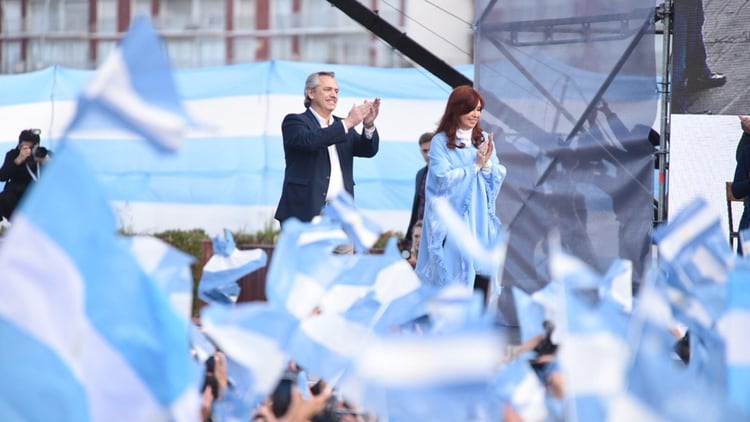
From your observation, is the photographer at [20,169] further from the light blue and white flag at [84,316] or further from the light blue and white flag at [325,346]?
the light blue and white flag at [84,316]

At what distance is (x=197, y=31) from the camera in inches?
2229

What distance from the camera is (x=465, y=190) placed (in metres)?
6.67

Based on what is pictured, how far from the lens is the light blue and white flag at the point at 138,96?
2.77m

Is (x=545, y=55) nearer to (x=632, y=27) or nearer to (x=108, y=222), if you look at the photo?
(x=632, y=27)

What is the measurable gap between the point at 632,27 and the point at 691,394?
5132 millimetres

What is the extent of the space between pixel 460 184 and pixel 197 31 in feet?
168

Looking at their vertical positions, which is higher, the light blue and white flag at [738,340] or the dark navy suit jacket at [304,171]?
the dark navy suit jacket at [304,171]

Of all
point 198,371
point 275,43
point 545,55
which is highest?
point 275,43

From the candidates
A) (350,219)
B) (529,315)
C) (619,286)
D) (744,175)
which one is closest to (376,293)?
(350,219)

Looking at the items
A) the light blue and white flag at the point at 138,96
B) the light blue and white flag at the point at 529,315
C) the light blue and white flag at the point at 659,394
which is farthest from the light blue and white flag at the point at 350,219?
the light blue and white flag at the point at 659,394

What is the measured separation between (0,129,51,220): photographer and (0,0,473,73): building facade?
4474 centimetres

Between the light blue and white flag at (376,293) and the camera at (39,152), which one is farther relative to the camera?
the camera at (39,152)

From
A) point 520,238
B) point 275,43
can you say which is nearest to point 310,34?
point 275,43

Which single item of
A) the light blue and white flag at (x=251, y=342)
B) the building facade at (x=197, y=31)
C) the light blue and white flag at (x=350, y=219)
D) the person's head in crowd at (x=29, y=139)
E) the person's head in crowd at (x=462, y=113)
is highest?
the building facade at (x=197, y=31)
